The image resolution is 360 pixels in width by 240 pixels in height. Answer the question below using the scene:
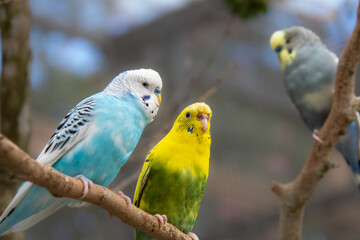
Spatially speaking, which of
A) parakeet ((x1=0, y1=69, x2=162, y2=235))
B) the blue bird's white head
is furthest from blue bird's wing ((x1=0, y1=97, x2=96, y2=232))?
the blue bird's white head

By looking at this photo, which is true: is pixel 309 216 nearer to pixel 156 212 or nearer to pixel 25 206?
pixel 156 212

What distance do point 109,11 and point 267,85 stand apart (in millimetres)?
1814

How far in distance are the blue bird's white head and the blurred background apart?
183 centimetres

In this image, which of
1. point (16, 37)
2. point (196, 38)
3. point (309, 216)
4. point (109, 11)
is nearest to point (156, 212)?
point (16, 37)

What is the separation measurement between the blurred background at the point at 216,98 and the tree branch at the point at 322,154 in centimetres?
125

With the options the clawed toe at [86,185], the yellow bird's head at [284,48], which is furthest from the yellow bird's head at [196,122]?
the yellow bird's head at [284,48]

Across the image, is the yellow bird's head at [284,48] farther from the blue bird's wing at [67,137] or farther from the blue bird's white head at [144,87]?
the blue bird's wing at [67,137]

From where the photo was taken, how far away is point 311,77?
2.49m

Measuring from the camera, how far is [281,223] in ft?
7.30

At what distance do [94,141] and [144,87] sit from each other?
0.28 m

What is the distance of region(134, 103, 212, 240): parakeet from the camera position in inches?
63.1

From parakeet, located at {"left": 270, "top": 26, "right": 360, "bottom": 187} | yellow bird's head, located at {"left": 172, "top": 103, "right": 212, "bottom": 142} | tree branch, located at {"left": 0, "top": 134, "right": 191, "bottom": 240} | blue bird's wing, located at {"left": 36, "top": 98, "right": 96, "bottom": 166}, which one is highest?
parakeet, located at {"left": 270, "top": 26, "right": 360, "bottom": 187}

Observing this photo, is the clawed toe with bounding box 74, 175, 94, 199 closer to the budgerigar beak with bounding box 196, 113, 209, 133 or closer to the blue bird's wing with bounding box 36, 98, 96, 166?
the blue bird's wing with bounding box 36, 98, 96, 166

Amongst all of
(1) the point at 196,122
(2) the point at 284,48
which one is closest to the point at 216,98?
(2) the point at 284,48
